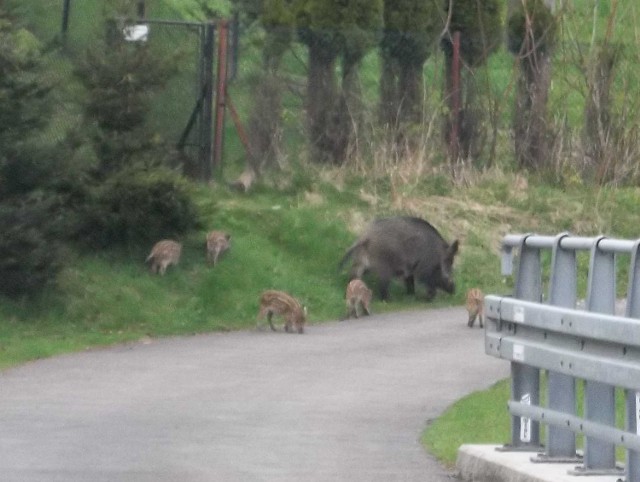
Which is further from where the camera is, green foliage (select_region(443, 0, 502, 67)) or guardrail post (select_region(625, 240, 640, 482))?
green foliage (select_region(443, 0, 502, 67))

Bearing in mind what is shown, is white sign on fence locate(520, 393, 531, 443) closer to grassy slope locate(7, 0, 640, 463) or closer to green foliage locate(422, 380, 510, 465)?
green foliage locate(422, 380, 510, 465)

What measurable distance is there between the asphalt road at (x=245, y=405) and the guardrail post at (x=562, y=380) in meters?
0.93

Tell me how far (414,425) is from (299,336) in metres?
6.22

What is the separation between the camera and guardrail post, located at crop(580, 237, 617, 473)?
8617mm

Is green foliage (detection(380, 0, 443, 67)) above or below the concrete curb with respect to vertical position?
above

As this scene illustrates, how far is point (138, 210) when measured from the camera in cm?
1970

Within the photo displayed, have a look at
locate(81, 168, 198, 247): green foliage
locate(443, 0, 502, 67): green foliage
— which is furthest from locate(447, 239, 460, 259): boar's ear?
locate(443, 0, 502, 67): green foliage

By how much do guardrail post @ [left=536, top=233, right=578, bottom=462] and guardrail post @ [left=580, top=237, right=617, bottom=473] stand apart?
0.44m

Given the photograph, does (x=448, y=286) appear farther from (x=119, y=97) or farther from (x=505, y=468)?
(x=505, y=468)

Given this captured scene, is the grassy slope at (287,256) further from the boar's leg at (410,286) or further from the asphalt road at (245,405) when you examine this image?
the asphalt road at (245,405)

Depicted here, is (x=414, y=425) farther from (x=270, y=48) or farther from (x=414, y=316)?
(x=270, y=48)

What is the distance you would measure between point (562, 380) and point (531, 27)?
62.4ft

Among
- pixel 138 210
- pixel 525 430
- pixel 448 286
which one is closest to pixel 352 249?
pixel 448 286

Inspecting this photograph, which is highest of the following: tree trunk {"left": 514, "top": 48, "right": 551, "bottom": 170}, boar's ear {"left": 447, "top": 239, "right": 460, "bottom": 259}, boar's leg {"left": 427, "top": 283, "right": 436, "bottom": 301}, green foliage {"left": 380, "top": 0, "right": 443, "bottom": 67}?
green foliage {"left": 380, "top": 0, "right": 443, "bottom": 67}
